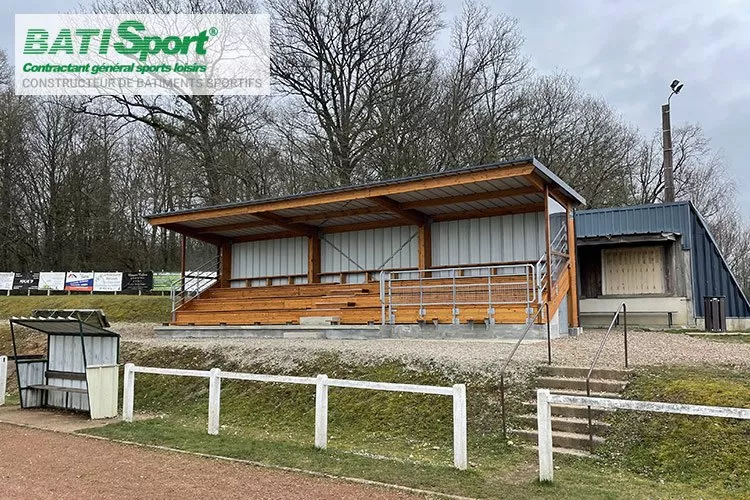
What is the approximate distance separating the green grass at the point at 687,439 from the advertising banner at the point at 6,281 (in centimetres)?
3742

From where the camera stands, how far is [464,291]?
14602mm

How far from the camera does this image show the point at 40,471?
6.62 metres

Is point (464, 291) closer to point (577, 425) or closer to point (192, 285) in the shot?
point (577, 425)

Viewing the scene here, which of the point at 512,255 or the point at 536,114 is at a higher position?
the point at 536,114

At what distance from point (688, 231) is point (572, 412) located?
12784 millimetres

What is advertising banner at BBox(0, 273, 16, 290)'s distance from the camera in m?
35.6

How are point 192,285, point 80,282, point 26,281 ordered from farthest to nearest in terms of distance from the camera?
1. point 26,281
2. point 80,282
3. point 192,285

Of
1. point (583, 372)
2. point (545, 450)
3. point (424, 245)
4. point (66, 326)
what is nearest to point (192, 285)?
point (424, 245)

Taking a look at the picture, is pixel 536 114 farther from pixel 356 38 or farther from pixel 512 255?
pixel 512 255

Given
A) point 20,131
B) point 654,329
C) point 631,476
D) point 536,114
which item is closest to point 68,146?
point 20,131

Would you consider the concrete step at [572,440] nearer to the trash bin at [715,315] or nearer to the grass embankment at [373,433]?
the grass embankment at [373,433]

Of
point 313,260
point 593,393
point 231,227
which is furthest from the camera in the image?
point 231,227

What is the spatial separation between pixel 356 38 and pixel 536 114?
11.3m

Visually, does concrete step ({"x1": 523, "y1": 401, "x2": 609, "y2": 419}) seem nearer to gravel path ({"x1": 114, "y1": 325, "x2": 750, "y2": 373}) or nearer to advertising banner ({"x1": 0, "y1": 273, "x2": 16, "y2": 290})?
gravel path ({"x1": 114, "y1": 325, "x2": 750, "y2": 373})
